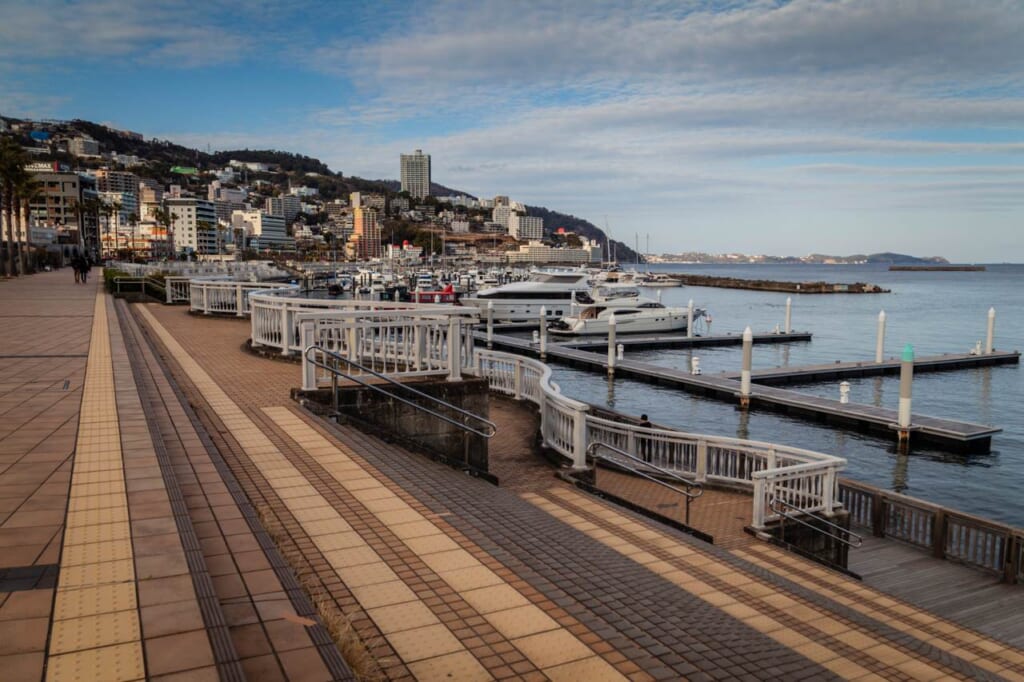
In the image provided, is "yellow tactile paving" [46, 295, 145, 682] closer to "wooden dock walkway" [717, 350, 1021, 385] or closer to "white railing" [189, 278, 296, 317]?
"white railing" [189, 278, 296, 317]

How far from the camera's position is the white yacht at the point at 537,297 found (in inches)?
2365

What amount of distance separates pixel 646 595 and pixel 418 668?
1.98 meters

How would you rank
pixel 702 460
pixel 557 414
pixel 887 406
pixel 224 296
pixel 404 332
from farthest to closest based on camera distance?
pixel 887 406
pixel 224 296
pixel 702 460
pixel 557 414
pixel 404 332

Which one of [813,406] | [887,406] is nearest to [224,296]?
[813,406]

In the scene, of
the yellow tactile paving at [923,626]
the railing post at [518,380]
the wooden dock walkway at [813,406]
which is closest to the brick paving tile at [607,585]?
the yellow tactile paving at [923,626]

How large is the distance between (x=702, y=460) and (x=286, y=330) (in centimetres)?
808

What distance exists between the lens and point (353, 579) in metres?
4.94

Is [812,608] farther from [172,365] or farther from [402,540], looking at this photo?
[172,365]

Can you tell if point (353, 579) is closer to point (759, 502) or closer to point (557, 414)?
point (557, 414)

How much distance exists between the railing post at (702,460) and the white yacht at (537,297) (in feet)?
150

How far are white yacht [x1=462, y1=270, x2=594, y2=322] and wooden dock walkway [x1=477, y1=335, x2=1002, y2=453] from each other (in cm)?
2134

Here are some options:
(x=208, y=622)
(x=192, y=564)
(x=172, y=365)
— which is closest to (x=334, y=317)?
(x=172, y=365)

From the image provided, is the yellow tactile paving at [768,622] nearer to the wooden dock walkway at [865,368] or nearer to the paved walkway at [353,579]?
the paved walkway at [353,579]

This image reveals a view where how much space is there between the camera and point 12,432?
7754mm
